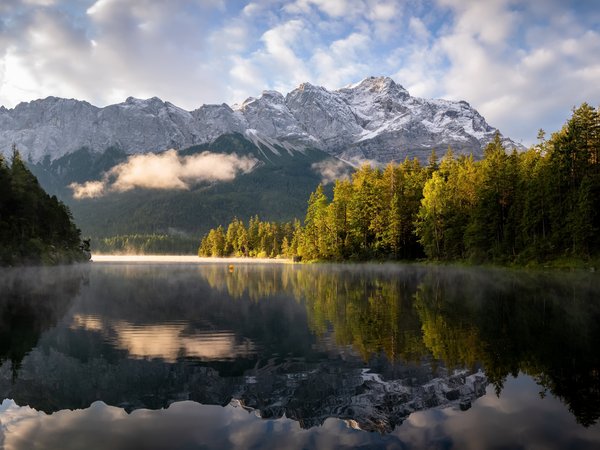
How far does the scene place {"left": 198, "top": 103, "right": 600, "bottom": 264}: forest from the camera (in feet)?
214

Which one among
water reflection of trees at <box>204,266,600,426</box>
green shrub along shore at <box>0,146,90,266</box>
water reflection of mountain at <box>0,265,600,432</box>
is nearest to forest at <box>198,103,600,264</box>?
water reflection of trees at <box>204,266,600,426</box>

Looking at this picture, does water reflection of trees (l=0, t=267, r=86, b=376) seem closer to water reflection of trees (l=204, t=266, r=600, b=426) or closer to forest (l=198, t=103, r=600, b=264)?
water reflection of trees (l=204, t=266, r=600, b=426)

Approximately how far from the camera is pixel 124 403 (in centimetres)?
1285

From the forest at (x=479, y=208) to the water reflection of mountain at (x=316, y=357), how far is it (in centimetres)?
3790

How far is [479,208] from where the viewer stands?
75562 millimetres

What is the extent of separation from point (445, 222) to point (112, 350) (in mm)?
71251

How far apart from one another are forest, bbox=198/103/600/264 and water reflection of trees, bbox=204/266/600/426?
2828 cm

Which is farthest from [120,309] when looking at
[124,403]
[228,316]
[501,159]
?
[501,159]

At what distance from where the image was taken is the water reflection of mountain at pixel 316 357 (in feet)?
42.6

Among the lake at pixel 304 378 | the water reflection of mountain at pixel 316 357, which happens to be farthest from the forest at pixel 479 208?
the lake at pixel 304 378

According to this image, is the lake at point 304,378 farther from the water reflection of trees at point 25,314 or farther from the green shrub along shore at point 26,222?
the green shrub along shore at point 26,222

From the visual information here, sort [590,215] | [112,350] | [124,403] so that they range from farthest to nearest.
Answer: [590,215]
[112,350]
[124,403]

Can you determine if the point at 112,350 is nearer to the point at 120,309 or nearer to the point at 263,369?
the point at 263,369

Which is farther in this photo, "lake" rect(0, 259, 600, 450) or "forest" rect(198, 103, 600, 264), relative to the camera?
"forest" rect(198, 103, 600, 264)
